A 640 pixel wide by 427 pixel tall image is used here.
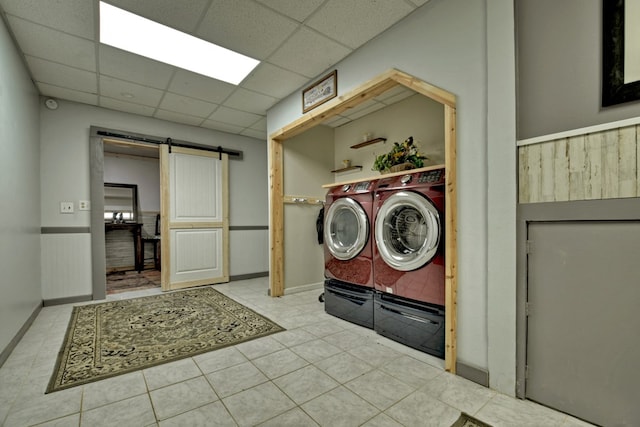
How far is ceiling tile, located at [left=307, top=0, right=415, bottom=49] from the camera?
2029 millimetres

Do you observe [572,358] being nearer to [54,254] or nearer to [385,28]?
[385,28]

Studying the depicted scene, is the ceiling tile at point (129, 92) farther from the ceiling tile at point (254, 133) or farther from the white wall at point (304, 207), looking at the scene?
the white wall at point (304, 207)

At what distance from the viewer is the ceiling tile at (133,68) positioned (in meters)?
2.61

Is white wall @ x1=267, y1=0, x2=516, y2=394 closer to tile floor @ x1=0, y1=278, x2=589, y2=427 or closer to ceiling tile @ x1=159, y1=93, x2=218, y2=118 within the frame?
tile floor @ x1=0, y1=278, x2=589, y2=427

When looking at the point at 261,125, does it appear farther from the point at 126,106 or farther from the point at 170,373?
the point at 170,373

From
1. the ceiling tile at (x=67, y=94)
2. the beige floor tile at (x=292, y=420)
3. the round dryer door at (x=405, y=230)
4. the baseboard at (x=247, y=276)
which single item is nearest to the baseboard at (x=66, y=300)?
the baseboard at (x=247, y=276)

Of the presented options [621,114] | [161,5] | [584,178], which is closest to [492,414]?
[584,178]

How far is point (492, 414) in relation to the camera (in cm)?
144

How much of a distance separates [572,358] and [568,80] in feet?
4.51

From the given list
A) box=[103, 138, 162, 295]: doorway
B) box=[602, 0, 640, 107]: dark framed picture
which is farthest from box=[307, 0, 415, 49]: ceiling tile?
box=[103, 138, 162, 295]: doorway

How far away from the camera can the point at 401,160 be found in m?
2.81

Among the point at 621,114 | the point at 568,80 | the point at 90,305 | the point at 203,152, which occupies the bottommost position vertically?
the point at 90,305

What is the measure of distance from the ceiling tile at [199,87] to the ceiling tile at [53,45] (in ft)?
2.34

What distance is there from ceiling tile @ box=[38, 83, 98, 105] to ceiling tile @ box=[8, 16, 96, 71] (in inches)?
29.4
